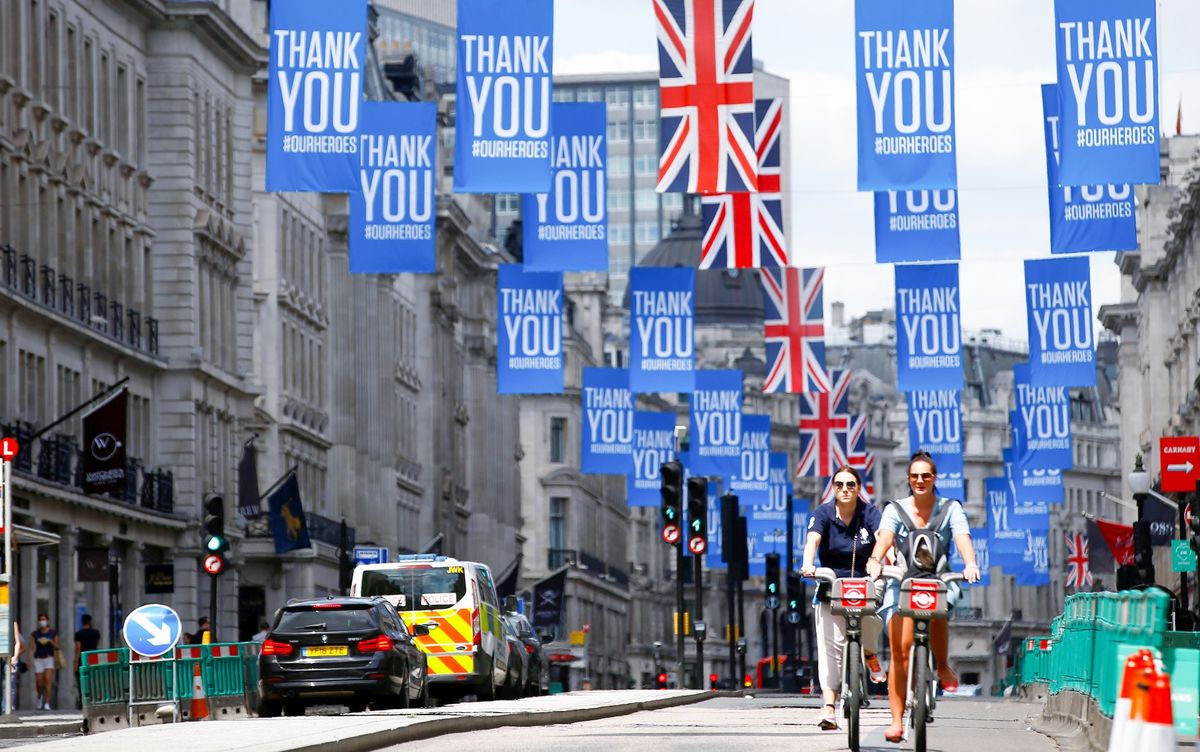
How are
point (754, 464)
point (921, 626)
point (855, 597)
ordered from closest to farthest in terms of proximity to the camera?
1. point (921, 626)
2. point (855, 597)
3. point (754, 464)

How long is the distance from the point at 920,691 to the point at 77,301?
38560 mm

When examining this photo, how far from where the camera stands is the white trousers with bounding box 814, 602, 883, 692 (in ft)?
62.0

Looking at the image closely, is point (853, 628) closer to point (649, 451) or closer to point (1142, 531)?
point (1142, 531)

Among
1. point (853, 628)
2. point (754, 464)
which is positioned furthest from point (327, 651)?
point (754, 464)

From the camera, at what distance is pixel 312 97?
32625 millimetres

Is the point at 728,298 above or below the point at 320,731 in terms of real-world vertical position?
above

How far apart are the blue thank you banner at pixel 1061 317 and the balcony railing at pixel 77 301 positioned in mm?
17480

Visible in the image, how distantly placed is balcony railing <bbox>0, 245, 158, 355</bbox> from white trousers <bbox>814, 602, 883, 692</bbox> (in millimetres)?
30288

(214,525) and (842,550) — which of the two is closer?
(842,550)

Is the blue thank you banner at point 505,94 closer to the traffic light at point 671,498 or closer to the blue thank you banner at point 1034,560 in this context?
the traffic light at point 671,498

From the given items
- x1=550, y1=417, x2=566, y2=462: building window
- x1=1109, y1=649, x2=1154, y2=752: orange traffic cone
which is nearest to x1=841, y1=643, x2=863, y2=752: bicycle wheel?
x1=1109, y1=649, x2=1154, y2=752: orange traffic cone

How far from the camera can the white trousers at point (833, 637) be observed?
18906 millimetres

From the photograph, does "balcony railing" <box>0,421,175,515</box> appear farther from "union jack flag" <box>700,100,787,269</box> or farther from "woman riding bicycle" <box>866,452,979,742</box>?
"woman riding bicycle" <box>866,452,979,742</box>

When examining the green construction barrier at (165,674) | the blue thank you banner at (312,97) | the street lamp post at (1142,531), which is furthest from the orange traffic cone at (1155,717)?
the street lamp post at (1142,531)
